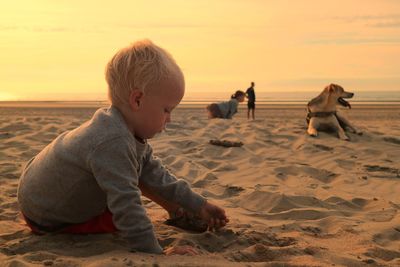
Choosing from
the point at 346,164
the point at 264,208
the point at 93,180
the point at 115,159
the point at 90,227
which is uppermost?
the point at 115,159

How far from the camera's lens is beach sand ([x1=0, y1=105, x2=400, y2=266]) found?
2.54 metres

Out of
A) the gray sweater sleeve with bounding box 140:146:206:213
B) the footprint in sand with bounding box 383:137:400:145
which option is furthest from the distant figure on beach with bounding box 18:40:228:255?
Result: the footprint in sand with bounding box 383:137:400:145

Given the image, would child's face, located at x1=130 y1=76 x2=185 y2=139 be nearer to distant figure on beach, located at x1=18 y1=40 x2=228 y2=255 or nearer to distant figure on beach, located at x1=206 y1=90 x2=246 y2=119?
distant figure on beach, located at x1=18 y1=40 x2=228 y2=255

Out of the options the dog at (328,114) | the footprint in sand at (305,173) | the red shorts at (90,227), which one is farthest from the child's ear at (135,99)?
the dog at (328,114)

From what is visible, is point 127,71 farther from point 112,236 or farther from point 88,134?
point 112,236

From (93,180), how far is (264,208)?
5.76 ft

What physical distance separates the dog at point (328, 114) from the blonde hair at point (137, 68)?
268 inches

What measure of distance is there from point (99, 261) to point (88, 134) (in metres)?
0.62

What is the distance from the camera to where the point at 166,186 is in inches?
121

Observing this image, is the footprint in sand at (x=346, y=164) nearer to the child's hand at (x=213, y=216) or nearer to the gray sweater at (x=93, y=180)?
the child's hand at (x=213, y=216)

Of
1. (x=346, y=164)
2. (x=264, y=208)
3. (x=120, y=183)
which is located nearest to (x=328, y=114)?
(x=346, y=164)

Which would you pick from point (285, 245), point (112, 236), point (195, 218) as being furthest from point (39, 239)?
point (285, 245)

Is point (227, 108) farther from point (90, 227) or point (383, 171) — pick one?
point (90, 227)

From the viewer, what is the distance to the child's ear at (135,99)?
2.44 meters
